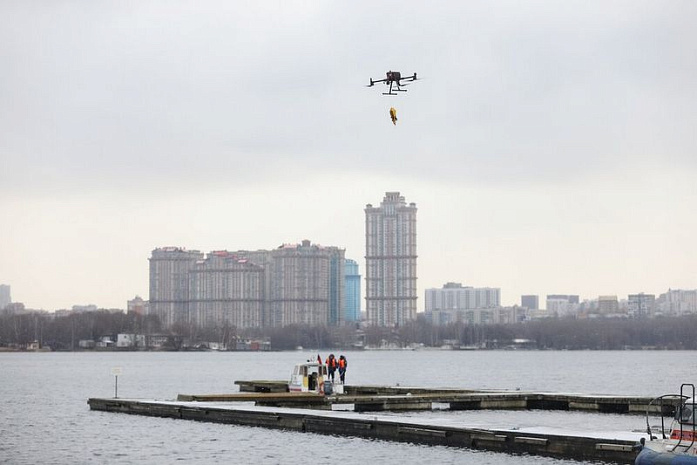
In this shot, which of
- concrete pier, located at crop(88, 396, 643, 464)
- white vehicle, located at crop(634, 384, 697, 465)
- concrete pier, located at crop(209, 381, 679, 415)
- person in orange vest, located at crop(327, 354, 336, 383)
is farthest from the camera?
person in orange vest, located at crop(327, 354, 336, 383)

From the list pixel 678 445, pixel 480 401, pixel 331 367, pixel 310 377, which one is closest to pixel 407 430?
pixel 678 445

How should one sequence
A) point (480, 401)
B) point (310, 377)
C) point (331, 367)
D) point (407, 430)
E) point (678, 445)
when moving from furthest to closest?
1. point (331, 367)
2. point (310, 377)
3. point (480, 401)
4. point (407, 430)
5. point (678, 445)

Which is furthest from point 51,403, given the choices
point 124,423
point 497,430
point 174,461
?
point 497,430

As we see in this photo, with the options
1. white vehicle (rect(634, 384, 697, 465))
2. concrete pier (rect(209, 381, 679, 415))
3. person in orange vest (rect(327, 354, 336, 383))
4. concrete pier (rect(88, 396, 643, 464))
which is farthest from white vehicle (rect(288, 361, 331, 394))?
white vehicle (rect(634, 384, 697, 465))

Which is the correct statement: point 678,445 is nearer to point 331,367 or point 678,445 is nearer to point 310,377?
point 310,377

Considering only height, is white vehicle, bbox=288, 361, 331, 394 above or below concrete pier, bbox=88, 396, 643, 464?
above

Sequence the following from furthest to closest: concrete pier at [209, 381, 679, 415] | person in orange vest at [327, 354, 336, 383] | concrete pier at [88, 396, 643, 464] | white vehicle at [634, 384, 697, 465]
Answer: person in orange vest at [327, 354, 336, 383] < concrete pier at [209, 381, 679, 415] < concrete pier at [88, 396, 643, 464] < white vehicle at [634, 384, 697, 465]

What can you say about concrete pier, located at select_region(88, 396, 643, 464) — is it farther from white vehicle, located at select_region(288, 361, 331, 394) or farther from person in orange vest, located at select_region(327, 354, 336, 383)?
person in orange vest, located at select_region(327, 354, 336, 383)
